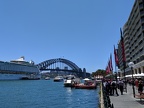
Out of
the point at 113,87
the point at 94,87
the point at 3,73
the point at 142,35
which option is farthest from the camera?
the point at 3,73

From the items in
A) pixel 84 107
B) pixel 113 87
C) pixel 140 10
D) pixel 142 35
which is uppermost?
pixel 140 10

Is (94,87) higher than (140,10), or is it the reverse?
(140,10)

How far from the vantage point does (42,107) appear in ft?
111

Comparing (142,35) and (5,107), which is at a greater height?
(142,35)

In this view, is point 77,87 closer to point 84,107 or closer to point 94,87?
point 94,87

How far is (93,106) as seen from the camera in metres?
35.4

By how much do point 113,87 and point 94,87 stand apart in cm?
4463

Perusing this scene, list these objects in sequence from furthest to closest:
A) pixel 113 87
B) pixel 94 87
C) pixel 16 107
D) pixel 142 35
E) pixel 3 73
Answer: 1. pixel 3 73
2. pixel 142 35
3. pixel 94 87
4. pixel 113 87
5. pixel 16 107

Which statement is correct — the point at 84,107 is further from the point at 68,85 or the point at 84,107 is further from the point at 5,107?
the point at 68,85

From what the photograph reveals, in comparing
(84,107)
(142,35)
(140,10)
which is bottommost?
(84,107)

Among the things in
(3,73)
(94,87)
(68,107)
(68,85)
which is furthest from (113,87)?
(3,73)

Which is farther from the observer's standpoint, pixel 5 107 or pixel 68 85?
pixel 68 85

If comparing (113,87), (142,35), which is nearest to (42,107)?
(113,87)

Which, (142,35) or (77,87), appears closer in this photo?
(77,87)
